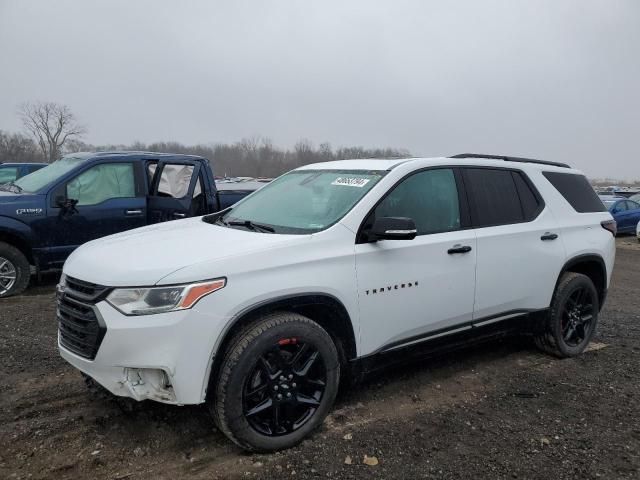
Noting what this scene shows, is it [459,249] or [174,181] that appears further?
[174,181]

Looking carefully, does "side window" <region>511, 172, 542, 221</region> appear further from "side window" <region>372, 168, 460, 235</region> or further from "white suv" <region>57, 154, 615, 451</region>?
"side window" <region>372, 168, 460, 235</region>

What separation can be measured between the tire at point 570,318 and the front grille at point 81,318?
3.68 metres

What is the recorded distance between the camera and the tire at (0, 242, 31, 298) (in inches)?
245

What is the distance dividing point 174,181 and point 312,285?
5.01 metres

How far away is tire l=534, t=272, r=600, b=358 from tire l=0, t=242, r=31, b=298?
5.97 meters

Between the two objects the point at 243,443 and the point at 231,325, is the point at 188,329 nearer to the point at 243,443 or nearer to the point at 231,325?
the point at 231,325

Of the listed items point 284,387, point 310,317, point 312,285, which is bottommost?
point 284,387

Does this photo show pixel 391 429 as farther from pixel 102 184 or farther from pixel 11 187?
pixel 11 187

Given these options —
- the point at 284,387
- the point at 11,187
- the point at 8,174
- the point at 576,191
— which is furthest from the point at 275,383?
the point at 8,174

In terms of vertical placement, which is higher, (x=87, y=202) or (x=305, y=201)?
(x=305, y=201)

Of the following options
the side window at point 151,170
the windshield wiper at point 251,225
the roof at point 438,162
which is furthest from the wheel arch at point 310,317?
the side window at point 151,170

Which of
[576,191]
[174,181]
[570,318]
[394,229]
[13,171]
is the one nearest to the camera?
[394,229]

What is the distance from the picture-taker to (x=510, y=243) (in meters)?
4.09

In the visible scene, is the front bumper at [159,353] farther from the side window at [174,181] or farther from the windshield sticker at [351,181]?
the side window at [174,181]
